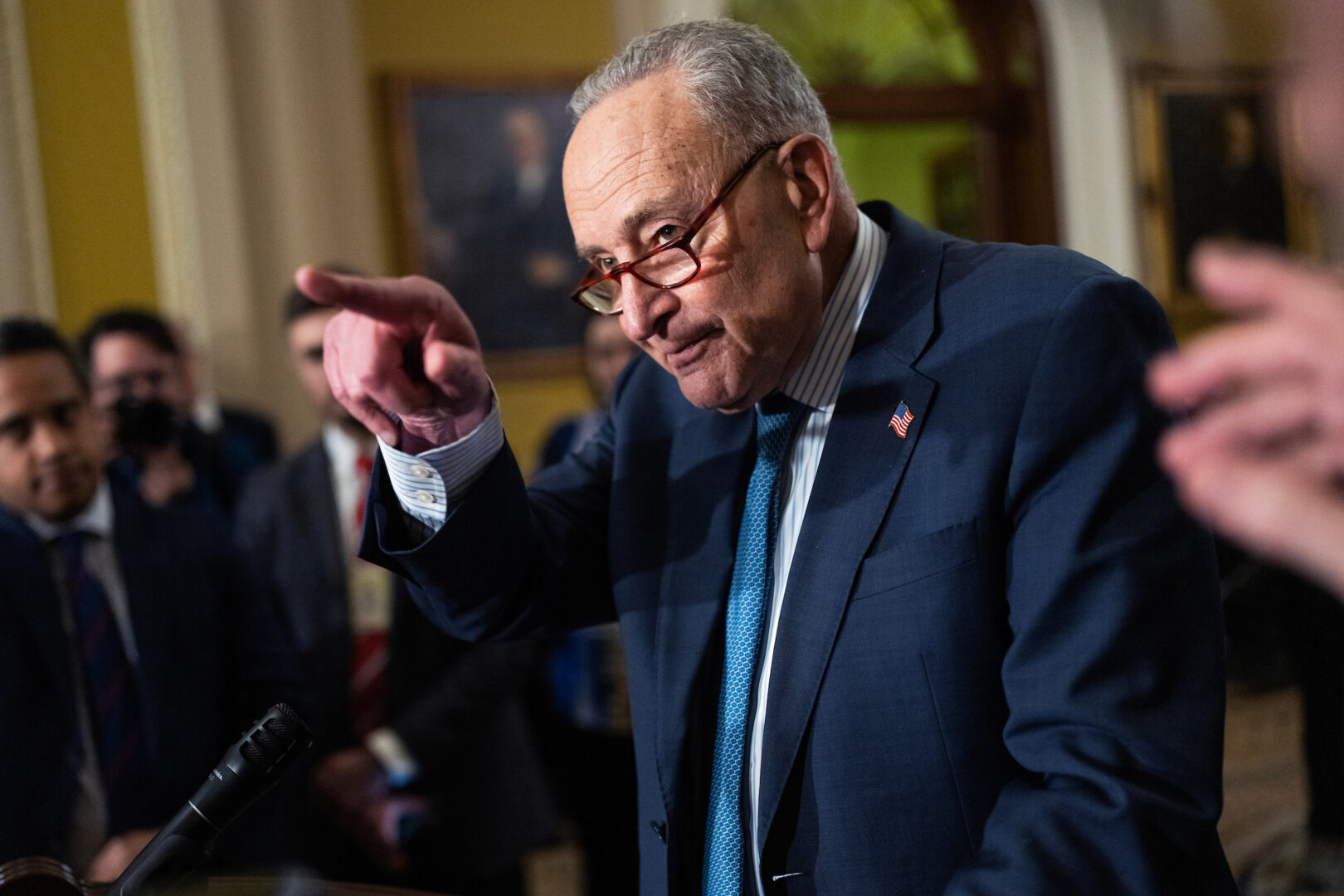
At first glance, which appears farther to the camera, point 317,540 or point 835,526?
point 317,540

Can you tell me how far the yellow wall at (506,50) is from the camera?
4.91 m

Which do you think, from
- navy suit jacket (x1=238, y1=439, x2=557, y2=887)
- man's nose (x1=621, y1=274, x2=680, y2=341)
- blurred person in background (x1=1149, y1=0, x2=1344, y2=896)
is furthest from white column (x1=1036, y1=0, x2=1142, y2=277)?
blurred person in background (x1=1149, y1=0, x2=1344, y2=896)

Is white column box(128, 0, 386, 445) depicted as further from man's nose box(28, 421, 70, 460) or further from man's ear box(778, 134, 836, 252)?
man's ear box(778, 134, 836, 252)

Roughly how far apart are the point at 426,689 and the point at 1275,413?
92.0 inches

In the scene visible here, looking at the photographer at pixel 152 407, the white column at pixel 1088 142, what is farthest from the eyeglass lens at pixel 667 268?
the white column at pixel 1088 142

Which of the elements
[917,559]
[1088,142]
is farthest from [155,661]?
[1088,142]

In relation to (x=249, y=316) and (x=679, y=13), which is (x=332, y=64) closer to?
(x=249, y=316)

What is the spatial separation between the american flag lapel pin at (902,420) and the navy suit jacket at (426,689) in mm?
1513

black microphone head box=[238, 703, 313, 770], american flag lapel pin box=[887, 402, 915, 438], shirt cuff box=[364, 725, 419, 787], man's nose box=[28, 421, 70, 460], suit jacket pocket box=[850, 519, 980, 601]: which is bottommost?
shirt cuff box=[364, 725, 419, 787]

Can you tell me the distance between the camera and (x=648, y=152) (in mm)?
1287

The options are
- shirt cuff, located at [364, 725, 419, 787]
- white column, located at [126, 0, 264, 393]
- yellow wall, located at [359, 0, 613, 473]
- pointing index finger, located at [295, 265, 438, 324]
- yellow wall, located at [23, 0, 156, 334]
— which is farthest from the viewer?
yellow wall, located at [359, 0, 613, 473]

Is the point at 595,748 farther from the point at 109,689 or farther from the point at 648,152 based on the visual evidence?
the point at 648,152

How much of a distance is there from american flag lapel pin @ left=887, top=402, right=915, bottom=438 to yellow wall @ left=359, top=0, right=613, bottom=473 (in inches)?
148

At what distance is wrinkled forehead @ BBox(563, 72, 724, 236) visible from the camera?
4.22 ft
